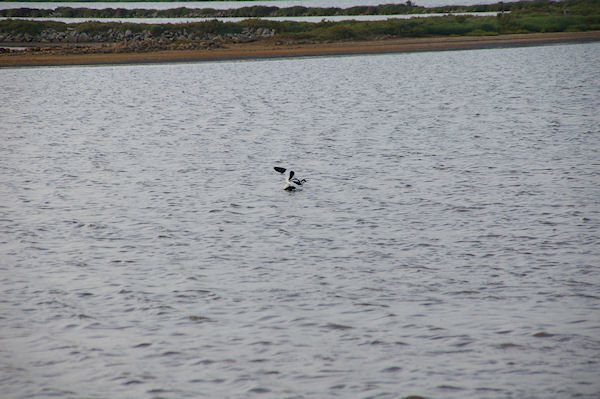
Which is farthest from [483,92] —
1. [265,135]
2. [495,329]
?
[495,329]

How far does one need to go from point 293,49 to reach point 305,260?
177 feet

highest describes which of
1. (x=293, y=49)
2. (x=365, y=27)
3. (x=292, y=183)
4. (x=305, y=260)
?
(x=365, y=27)

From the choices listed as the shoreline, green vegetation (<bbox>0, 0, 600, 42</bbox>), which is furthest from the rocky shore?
the shoreline

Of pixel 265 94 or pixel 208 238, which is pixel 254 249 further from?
pixel 265 94

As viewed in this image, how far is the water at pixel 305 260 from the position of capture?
25.6 ft

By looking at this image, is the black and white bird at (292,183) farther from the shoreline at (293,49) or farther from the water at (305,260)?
the shoreline at (293,49)

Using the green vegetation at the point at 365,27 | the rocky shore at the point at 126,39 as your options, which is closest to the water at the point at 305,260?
the rocky shore at the point at 126,39

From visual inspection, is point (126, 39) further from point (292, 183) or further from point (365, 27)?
point (292, 183)

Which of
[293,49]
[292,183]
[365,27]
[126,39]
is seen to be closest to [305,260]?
[292,183]

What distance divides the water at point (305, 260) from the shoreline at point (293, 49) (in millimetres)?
31087

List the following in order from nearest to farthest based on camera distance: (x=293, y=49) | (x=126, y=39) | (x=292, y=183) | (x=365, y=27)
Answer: (x=292, y=183), (x=293, y=49), (x=126, y=39), (x=365, y=27)

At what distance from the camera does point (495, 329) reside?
28.5ft

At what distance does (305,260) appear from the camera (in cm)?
1147

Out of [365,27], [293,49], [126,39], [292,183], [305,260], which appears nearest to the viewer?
[305,260]
